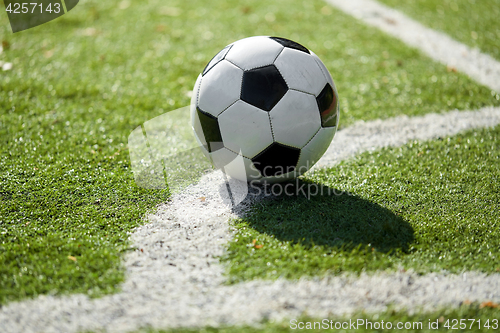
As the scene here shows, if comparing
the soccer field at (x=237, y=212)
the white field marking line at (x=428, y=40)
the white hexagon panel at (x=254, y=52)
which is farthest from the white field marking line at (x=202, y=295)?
the white field marking line at (x=428, y=40)

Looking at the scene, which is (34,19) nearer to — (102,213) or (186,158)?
(186,158)

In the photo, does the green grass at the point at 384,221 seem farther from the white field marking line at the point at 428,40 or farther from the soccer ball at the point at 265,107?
the white field marking line at the point at 428,40

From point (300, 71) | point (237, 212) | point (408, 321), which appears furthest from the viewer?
point (237, 212)

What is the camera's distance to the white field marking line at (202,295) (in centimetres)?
236

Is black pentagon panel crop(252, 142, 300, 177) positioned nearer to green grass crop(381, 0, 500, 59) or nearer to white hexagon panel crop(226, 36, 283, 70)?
white hexagon panel crop(226, 36, 283, 70)

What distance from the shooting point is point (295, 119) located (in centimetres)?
294

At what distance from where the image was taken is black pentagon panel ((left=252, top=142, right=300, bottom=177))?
2988 millimetres

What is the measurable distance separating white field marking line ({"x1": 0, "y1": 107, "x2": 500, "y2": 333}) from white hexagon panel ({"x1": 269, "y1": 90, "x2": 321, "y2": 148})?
791 millimetres

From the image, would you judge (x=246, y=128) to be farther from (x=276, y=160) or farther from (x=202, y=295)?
(x=202, y=295)

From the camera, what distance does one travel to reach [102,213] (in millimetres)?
3205

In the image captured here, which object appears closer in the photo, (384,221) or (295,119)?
(295,119)

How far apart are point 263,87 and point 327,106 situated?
514 millimetres

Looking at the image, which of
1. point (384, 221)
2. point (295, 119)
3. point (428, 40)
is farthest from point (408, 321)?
point (428, 40)

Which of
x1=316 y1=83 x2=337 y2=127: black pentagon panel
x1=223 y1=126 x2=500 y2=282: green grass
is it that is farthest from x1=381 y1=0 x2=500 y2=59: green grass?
x1=316 y1=83 x2=337 y2=127: black pentagon panel
